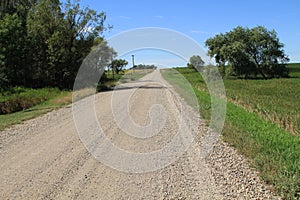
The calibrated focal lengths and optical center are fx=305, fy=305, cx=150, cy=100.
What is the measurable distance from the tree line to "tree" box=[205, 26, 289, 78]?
3488 cm

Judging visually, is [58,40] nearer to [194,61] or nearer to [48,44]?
[48,44]

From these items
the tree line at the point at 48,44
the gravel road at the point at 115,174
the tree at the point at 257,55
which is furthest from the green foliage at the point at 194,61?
the tree at the point at 257,55

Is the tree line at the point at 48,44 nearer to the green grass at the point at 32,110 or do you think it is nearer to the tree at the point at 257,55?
the green grass at the point at 32,110

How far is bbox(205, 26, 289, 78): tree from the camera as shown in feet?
198

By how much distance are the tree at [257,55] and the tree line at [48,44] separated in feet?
114

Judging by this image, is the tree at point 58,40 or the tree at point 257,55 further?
the tree at point 257,55

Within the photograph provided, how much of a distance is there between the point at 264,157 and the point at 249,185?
131cm

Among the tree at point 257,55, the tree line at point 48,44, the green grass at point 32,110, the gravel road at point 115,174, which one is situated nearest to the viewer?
the gravel road at point 115,174

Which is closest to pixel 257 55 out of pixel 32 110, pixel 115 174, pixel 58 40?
pixel 58 40

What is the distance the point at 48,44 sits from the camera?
31.8 meters

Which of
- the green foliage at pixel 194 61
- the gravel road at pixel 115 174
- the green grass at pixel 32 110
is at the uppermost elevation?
the green foliage at pixel 194 61

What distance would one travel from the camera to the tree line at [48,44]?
3067 centimetres

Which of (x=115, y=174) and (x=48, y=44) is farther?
(x=48, y=44)

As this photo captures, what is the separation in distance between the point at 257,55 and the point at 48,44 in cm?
4465
